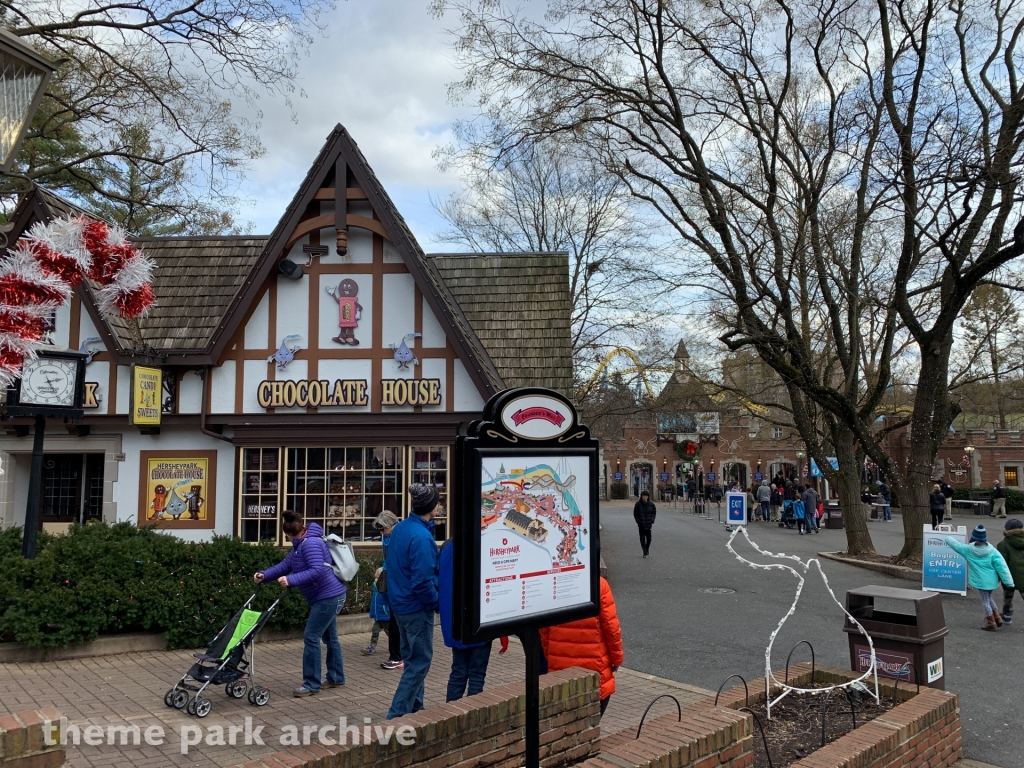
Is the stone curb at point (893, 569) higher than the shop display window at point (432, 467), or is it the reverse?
the shop display window at point (432, 467)

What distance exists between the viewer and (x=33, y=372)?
308 inches

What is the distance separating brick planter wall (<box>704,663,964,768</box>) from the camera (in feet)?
15.6

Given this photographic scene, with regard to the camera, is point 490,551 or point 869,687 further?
point 869,687

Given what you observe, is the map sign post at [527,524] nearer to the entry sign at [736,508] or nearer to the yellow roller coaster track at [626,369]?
the yellow roller coaster track at [626,369]

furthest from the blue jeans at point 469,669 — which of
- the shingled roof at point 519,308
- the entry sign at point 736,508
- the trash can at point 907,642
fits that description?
the entry sign at point 736,508

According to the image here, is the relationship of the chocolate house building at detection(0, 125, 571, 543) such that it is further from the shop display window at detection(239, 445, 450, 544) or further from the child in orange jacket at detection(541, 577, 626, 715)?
the child in orange jacket at detection(541, 577, 626, 715)

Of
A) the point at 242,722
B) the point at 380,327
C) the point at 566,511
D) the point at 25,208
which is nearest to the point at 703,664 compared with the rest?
the point at 242,722

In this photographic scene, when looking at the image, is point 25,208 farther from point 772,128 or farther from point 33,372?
point 772,128

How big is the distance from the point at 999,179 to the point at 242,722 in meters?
15.1

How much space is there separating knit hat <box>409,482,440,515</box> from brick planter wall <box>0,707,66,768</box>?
8.55 feet

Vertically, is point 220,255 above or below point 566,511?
above

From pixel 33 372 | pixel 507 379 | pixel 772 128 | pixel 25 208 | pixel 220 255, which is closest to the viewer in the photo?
pixel 33 372

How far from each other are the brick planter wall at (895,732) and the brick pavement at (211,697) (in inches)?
51.4

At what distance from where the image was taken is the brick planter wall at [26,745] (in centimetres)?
359
